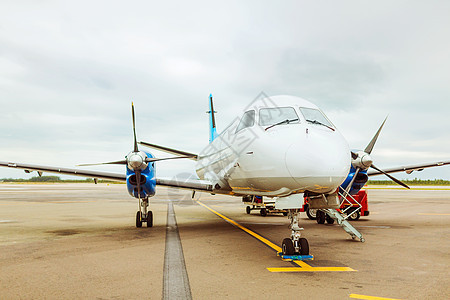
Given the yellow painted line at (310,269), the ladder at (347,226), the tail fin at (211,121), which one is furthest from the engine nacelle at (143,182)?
the tail fin at (211,121)

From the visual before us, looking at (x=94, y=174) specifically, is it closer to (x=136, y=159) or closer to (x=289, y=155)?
(x=136, y=159)

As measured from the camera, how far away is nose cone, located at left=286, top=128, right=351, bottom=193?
17.4 feet

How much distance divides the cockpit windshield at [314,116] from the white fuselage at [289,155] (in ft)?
0.31

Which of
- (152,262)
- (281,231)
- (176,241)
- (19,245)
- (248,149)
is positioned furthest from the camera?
(281,231)

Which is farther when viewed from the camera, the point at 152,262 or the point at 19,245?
the point at 19,245

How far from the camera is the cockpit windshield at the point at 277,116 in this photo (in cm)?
643

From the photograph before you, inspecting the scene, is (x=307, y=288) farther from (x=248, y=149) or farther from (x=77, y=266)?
(x=77, y=266)

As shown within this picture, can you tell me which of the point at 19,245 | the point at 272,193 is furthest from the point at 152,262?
Answer: the point at 19,245

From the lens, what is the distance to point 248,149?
6664 mm

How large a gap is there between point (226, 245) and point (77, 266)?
11.0ft

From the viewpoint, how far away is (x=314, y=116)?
6.70 meters

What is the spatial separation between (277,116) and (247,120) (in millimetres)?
919

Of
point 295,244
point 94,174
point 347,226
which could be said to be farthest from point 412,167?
point 94,174

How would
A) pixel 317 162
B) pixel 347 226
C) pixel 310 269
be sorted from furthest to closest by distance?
pixel 347 226
pixel 310 269
pixel 317 162
